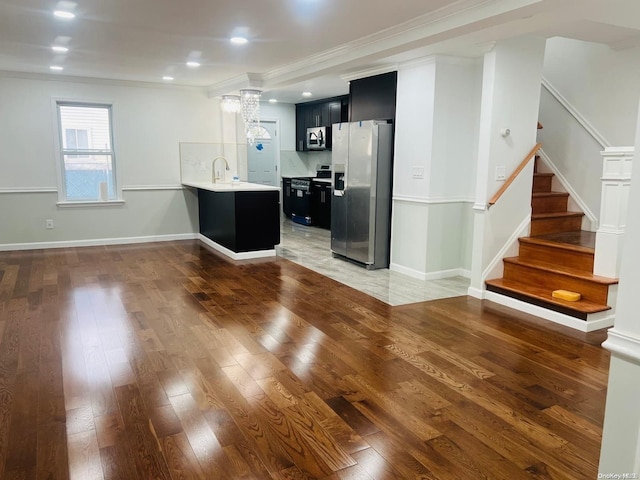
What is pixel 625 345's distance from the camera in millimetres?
1479

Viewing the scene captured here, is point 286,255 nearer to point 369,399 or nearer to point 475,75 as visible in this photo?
point 475,75

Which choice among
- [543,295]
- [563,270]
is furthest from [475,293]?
[563,270]

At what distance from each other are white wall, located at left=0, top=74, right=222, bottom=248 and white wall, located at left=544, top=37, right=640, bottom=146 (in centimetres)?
517

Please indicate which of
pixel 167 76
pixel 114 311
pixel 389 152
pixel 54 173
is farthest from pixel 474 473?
pixel 54 173

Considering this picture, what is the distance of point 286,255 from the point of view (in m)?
6.58

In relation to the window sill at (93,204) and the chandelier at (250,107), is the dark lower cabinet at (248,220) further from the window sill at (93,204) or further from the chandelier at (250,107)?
the window sill at (93,204)

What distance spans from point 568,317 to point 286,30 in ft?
11.3

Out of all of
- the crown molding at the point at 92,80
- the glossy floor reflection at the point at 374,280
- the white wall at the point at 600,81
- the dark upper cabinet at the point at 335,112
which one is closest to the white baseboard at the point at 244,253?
the glossy floor reflection at the point at 374,280

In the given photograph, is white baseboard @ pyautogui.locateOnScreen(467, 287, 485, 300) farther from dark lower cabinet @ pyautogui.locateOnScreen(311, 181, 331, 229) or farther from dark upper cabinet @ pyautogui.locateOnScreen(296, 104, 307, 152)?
dark upper cabinet @ pyautogui.locateOnScreen(296, 104, 307, 152)

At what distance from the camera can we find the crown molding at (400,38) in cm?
321

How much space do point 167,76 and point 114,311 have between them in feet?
12.9

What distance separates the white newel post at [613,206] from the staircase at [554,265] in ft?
0.56

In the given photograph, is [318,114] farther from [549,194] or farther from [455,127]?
[549,194]

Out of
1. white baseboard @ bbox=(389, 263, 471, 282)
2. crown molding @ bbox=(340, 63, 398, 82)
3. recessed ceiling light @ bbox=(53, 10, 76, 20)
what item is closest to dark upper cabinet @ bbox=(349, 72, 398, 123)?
crown molding @ bbox=(340, 63, 398, 82)
